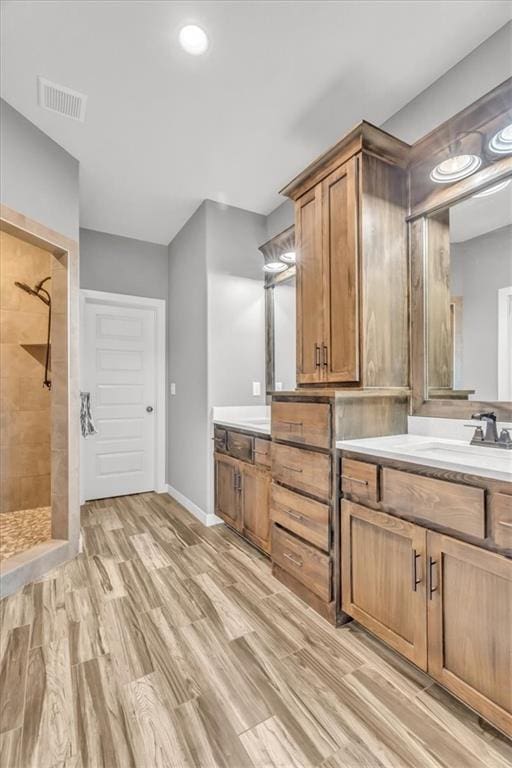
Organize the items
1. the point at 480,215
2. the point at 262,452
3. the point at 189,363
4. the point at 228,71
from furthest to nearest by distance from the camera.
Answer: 1. the point at 189,363
2. the point at 262,452
3. the point at 228,71
4. the point at 480,215

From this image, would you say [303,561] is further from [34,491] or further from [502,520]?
[34,491]

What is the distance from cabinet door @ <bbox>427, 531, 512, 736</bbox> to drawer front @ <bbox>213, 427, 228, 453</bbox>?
72.9 inches

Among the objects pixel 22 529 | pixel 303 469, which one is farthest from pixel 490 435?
pixel 22 529

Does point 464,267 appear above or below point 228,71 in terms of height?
below

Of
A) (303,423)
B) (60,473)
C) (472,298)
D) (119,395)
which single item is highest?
(472,298)

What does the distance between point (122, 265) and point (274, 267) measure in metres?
1.76

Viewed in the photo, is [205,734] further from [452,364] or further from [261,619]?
[452,364]

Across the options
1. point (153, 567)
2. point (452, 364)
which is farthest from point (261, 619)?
point (452, 364)

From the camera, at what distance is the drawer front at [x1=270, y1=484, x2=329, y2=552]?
186cm

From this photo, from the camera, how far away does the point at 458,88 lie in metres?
1.87

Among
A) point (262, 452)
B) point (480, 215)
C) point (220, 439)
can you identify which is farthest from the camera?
point (220, 439)

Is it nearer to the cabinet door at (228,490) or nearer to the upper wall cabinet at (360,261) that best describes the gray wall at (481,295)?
the upper wall cabinet at (360,261)

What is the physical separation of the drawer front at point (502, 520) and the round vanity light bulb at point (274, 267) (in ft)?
8.39

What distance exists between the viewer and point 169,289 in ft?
13.8
